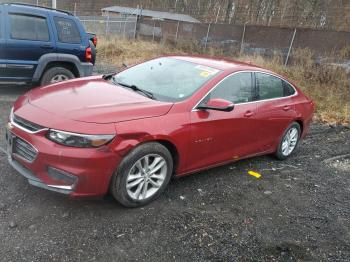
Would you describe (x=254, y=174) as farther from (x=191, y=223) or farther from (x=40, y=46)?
(x=40, y=46)

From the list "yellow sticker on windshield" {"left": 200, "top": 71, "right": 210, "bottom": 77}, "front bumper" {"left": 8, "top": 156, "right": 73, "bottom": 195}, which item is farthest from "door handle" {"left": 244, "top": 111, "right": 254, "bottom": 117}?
"front bumper" {"left": 8, "top": 156, "right": 73, "bottom": 195}

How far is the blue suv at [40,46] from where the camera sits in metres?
7.42

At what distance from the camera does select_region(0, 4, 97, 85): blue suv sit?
7.42m

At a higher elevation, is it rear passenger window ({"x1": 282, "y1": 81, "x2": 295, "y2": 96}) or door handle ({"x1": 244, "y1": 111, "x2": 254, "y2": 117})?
rear passenger window ({"x1": 282, "y1": 81, "x2": 295, "y2": 96})

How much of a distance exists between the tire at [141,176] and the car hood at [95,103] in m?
0.36

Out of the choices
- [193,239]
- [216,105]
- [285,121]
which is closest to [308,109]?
[285,121]

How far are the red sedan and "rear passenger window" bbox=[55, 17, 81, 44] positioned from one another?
11.3 feet

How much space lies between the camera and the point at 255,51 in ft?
53.6

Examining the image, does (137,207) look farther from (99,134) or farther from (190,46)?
(190,46)

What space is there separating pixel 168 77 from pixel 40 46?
409 cm

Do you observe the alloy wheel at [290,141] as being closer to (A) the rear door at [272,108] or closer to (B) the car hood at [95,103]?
(A) the rear door at [272,108]

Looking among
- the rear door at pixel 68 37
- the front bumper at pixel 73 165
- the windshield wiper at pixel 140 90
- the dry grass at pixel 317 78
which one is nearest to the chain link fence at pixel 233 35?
the dry grass at pixel 317 78

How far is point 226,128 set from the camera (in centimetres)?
465

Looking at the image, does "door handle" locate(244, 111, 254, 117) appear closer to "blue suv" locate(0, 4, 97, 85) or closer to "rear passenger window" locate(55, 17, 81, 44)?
"blue suv" locate(0, 4, 97, 85)
